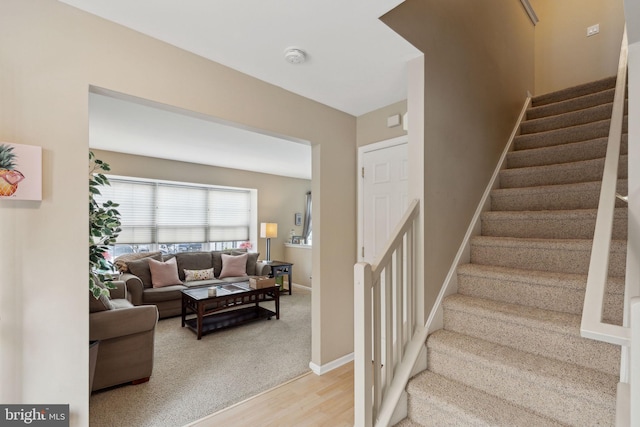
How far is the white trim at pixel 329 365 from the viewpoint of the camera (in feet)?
8.95

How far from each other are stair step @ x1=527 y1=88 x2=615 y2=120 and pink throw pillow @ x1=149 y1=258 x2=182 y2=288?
17.1 ft

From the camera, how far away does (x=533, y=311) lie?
1746 mm

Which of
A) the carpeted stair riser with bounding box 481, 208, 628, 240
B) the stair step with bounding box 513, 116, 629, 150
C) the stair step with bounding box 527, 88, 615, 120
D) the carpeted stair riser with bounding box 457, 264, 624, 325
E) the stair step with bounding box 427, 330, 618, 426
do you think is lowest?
the stair step with bounding box 427, 330, 618, 426

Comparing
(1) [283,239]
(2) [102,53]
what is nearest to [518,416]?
(2) [102,53]

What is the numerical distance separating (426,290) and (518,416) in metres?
0.74

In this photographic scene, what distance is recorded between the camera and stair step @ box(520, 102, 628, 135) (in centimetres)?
270

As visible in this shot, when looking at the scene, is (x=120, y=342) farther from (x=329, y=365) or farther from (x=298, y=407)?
(x=329, y=365)

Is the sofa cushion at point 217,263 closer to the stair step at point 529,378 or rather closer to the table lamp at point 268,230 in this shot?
the table lamp at point 268,230

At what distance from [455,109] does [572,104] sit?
1.87 meters

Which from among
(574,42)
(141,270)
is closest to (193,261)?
(141,270)

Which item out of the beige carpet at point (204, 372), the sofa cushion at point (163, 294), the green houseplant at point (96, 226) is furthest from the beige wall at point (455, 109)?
the sofa cushion at point (163, 294)

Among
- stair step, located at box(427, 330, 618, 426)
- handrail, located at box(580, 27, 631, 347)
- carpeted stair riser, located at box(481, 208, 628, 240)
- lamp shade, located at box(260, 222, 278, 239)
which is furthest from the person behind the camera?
lamp shade, located at box(260, 222, 278, 239)

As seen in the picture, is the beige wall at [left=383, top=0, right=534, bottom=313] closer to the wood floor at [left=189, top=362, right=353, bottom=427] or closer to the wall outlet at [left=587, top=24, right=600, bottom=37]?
the wood floor at [left=189, top=362, right=353, bottom=427]

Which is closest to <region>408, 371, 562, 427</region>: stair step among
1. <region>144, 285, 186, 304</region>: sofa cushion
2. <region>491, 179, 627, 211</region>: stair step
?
<region>491, 179, 627, 211</region>: stair step
